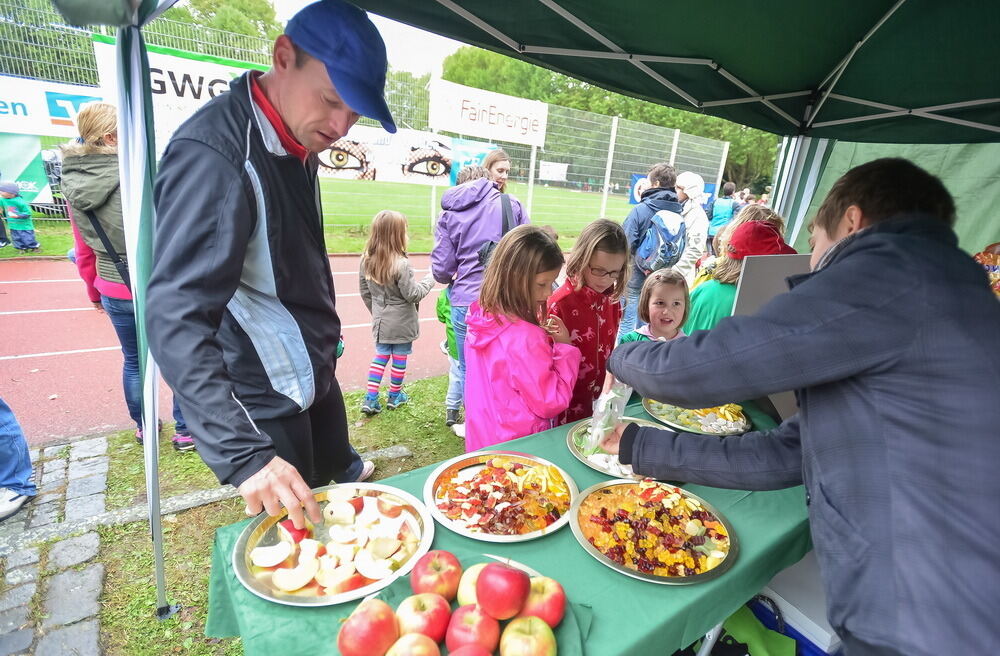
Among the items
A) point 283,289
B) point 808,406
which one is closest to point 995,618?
point 808,406

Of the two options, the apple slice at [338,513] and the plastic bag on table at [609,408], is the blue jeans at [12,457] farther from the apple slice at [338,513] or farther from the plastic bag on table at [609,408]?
the plastic bag on table at [609,408]

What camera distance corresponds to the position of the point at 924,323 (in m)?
0.95

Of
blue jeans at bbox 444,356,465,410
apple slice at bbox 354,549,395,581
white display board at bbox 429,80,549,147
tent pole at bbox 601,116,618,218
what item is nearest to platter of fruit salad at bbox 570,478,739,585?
apple slice at bbox 354,549,395,581

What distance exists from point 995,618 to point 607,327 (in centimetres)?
193

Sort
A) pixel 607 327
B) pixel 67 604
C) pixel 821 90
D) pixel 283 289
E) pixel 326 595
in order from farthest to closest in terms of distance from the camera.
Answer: pixel 821 90
pixel 607 327
pixel 67 604
pixel 283 289
pixel 326 595

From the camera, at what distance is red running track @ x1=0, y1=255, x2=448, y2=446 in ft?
12.8

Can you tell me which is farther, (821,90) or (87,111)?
(821,90)

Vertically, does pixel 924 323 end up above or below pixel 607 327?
above

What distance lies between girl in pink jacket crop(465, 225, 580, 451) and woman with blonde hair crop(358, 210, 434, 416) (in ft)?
5.80

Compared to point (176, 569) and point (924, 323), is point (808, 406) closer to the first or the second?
point (924, 323)

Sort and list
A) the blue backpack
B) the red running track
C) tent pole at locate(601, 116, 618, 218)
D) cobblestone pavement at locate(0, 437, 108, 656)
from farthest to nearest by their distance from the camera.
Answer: tent pole at locate(601, 116, 618, 218), the blue backpack, the red running track, cobblestone pavement at locate(0, 437, 108, 656)

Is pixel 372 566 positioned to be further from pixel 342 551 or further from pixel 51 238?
pixel 51 238

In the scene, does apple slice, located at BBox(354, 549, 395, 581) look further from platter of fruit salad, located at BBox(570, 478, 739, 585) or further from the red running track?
the red running track

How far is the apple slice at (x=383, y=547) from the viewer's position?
4.09 ft
